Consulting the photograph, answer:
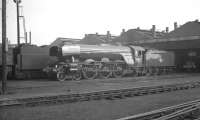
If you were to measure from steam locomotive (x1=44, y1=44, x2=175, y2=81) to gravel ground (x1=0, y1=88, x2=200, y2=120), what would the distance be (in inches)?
422

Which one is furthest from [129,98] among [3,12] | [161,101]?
[3,12]

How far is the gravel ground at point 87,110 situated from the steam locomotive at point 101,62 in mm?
10718

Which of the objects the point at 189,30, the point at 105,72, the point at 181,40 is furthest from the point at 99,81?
the point at 189,30

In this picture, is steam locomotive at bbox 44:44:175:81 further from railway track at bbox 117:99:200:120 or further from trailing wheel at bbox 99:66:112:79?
railway track at bbox 117:99:200:120

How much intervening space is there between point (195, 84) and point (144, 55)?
1056 cm

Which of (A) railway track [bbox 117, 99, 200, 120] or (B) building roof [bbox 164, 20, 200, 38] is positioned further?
(B) building roof [bbox 164, 20, 200, 38]

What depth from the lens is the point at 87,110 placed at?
965 cm

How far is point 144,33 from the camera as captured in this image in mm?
56875

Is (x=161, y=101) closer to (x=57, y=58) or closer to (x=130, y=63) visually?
(x=57, y=58)

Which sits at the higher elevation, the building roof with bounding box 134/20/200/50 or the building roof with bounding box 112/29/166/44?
the building roof with bounding box 112/29/166/44

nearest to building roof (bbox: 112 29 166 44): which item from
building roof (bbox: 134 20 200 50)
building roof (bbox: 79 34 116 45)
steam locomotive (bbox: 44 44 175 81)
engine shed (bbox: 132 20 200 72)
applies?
building roof (bbox: 79 34 116 45)

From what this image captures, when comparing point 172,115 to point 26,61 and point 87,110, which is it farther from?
point 26,61

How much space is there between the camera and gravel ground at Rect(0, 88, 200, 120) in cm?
852

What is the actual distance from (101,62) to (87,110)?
14.5 meters
